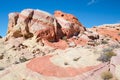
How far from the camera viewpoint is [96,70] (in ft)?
71.3

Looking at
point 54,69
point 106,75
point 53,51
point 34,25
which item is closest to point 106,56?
point 106,75

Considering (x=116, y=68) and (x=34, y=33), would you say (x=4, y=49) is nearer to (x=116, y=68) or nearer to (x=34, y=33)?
(x=34, y=33)

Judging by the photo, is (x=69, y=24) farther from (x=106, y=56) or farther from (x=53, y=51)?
(x=106, y=56)

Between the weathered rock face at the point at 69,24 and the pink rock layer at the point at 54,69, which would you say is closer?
the pink rock layer at the point at 54,69

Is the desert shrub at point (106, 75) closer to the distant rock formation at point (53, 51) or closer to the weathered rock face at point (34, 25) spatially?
the distant rock formation at point (53, 51)

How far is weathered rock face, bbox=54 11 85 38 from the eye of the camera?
47006 millimetres

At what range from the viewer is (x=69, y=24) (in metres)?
48.0

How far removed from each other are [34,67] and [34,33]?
790 inches

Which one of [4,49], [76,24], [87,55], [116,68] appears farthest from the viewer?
[76,24]

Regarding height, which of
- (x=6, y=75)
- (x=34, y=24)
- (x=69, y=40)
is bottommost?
(x=6, y=75)

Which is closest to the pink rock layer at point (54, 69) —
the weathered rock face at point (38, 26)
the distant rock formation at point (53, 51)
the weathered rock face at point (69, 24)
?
the distant rock formation at point (53, 51)

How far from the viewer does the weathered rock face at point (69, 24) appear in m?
47.0

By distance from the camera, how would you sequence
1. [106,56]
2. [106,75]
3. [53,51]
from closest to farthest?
[106,75] < [106,56] < [53,51]

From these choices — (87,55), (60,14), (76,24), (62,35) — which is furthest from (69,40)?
(87,55)
